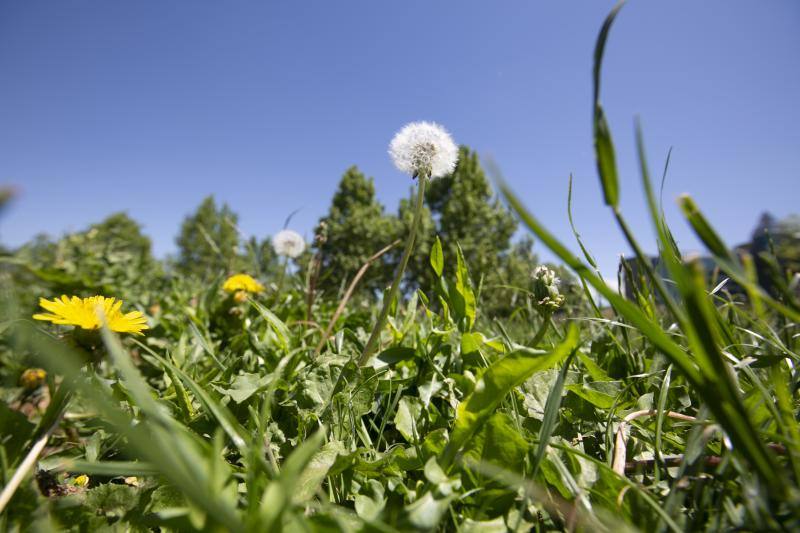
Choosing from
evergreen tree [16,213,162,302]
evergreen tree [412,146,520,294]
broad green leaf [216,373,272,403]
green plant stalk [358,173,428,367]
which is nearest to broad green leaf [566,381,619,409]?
green plant stalk [358,173,428,367]

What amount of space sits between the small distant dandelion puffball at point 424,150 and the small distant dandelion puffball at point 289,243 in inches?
55.3

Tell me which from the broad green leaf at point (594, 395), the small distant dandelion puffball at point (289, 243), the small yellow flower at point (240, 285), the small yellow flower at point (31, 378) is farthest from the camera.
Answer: the small distant dandelion puffball at point (289, 243)

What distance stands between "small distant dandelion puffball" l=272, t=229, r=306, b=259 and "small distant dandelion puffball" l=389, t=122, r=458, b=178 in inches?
55.3

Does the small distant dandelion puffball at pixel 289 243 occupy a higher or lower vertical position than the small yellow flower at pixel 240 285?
higher

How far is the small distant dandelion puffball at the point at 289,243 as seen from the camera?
2.15 meters

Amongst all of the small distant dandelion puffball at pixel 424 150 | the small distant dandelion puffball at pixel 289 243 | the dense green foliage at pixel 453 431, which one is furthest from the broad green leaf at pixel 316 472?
the small distant dandelion puffball at pixel 289 243

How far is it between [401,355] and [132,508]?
42 centimetres

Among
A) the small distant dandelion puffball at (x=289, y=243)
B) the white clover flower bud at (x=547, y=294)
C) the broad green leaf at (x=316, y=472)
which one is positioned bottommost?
the broad green leaf at (x=316, y=472)

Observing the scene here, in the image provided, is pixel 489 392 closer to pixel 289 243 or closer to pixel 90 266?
pixel 289 243

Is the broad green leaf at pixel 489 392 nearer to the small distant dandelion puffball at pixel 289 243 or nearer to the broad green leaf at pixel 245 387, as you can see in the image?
the broad green leaf at pixel 245 387

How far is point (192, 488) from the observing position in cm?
22

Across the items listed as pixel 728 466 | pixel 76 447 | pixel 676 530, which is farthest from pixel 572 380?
pixel 76 447

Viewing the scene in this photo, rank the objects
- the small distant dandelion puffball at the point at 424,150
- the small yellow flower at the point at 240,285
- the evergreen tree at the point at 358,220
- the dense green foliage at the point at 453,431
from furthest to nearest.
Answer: the evergreen tree at the point at 358,220 < the small yellow flower at the point at 240,285 < the small distant dandelion puffball at the point at 424,150 < the dense green foliage at the point at 453,431

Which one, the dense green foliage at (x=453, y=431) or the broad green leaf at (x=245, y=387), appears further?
the broad green leaf at (x=245, y=387)
